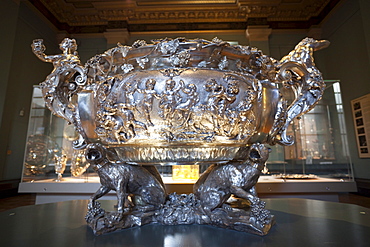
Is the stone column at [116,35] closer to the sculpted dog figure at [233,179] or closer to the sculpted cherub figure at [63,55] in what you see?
the sculpted cherub figure at [63,55]

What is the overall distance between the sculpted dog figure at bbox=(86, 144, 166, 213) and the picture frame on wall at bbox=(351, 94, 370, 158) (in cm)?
395

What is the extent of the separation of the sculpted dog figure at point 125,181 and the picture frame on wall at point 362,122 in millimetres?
3952

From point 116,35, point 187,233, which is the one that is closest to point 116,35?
point 116,35

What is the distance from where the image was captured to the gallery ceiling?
4.38 metres

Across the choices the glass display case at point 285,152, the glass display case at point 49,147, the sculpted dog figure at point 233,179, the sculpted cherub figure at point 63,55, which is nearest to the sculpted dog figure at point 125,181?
the sculpted dog figure at point 233,179

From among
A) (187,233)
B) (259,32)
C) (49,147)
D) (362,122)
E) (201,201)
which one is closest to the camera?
(187,233)

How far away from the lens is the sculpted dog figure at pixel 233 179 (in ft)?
1.91

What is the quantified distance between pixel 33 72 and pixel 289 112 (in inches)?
183

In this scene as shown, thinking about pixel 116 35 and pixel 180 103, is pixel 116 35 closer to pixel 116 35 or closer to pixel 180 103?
pixel 116 35

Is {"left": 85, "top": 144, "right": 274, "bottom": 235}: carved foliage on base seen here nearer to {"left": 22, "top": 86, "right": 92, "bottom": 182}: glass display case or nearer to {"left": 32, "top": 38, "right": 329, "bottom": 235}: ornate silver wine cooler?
{"left": 32, "top": 38, "right": 329, "bottom": 235}: ornate silver wine cooler

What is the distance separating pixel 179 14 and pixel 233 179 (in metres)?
4.69

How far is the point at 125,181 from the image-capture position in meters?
0.60

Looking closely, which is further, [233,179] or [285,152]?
[285,152]

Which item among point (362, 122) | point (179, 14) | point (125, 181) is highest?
point (179, 14)
